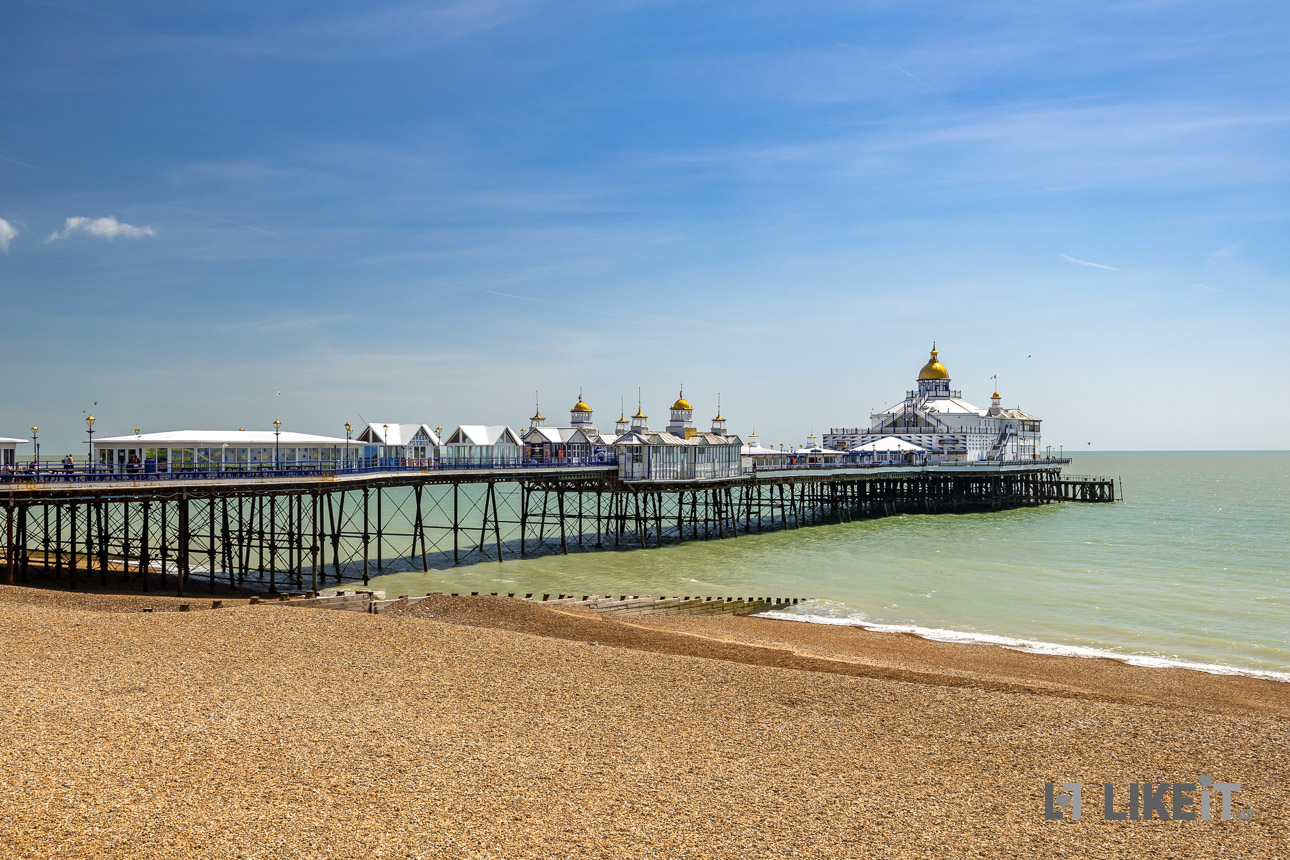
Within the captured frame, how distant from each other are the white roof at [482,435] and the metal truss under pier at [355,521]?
99.8 inches

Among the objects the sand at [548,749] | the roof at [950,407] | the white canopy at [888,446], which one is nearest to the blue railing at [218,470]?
the sand at [548,749]

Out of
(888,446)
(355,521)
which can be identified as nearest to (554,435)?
(355,521)

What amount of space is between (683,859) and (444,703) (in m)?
6.09

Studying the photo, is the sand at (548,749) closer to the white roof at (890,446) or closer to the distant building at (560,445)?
the distant building at (560,445)

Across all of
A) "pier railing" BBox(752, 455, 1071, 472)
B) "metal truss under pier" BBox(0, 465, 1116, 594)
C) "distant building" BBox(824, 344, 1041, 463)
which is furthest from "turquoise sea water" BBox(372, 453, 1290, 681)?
"distant building" BBox(824, 344, 1041, 463)

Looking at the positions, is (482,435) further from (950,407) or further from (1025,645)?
(950,407)

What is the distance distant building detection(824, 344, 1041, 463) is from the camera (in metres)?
89.1

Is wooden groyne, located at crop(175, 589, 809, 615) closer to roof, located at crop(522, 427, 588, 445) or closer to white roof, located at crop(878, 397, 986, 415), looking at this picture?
roof, located at crop(522, 427, 588, 445)

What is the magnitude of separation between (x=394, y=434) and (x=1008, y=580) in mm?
28797

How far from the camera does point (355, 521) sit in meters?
76.6

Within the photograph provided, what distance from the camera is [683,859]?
9695 millimetres

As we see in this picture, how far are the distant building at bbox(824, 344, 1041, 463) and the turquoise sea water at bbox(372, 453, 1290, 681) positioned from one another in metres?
24.3

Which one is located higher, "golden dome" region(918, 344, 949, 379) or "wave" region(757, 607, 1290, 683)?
"golden dome" region(918, 344, 949, 379)

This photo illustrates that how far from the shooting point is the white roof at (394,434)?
4428 cm
